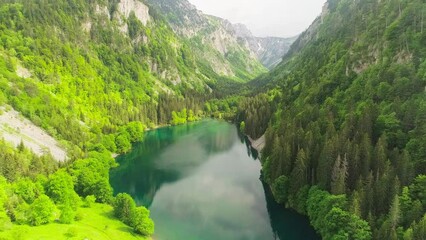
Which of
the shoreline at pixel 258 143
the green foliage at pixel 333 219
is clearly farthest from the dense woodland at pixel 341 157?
the shoreline at pixel 258 143

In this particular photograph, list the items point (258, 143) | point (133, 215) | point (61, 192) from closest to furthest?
point (133, 215) < point (61, 192) < point (258, 143)

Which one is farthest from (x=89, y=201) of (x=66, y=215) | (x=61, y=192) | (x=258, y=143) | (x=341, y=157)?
(x=258, y=143)

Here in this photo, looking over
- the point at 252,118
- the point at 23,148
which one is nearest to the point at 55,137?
the point at 23,148

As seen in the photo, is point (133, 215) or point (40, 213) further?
point (133, 215)

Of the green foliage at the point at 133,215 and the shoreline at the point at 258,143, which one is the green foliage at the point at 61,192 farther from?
the shoreline at the point at 258,143

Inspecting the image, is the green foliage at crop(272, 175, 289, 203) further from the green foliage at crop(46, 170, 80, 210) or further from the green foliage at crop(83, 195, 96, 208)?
the green foliage at crop(46, 170, 80, 210)

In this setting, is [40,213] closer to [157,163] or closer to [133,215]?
[133,215]

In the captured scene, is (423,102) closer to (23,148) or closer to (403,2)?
(403,2)
